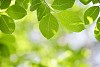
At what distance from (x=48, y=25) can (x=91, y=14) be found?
0.26 m

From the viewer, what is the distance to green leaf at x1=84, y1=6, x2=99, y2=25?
1.80m

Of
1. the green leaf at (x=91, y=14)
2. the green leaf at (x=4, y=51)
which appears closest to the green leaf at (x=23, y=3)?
the green leaf at (x=91, y=14)

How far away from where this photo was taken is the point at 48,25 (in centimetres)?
178

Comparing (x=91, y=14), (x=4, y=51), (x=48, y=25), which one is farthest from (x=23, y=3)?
(x=4, y=51)

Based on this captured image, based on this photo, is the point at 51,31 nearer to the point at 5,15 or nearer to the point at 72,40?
the point at 5,15

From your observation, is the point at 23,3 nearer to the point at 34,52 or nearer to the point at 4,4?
the point at 4,4

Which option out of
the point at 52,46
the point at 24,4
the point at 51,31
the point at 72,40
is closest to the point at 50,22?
the point at 51,31

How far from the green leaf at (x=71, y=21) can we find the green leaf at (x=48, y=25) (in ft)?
0.20

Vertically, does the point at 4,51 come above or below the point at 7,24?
above

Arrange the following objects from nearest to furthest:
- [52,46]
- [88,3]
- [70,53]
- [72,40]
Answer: [88,3] < [70,53] < [52,46] < [72,40]

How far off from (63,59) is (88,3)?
3069 millimetres

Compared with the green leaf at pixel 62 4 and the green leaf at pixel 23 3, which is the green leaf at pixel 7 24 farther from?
the green leaf at pixel 62 4

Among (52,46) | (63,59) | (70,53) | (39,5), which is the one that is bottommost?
(39,5)

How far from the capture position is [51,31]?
5.85 feet
